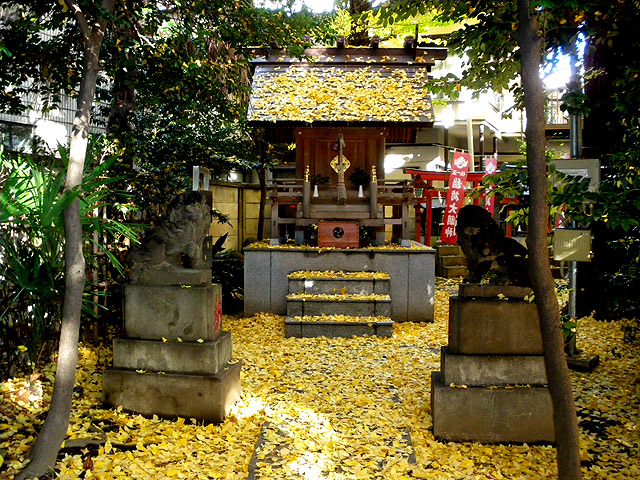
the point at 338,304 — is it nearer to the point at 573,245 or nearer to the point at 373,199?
the point at 373,199

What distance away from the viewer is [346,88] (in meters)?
11.6

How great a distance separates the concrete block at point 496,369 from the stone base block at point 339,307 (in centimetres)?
458

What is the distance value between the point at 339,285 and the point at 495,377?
521 cm

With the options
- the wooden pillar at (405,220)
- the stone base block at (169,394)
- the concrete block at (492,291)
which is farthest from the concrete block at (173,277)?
the wooden pillar at (405,220)

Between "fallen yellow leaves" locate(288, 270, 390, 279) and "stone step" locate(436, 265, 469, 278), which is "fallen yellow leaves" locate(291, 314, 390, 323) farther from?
"stone step" locate(436, 265, 469, 278)

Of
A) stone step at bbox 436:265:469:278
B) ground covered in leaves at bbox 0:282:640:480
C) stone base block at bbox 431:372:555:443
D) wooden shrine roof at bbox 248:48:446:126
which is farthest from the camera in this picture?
stone step at bbox 436:265:469:278

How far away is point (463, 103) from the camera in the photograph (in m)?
20.3

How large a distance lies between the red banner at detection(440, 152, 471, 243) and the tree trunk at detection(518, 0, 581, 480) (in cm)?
1127

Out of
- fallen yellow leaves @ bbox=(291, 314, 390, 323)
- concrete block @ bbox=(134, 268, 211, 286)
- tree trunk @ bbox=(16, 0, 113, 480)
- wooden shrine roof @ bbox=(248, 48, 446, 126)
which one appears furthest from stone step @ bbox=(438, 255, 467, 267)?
tree trunk @ bbox=(16, 0, 113, 480)

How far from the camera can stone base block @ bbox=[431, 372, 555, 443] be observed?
15.6 feet

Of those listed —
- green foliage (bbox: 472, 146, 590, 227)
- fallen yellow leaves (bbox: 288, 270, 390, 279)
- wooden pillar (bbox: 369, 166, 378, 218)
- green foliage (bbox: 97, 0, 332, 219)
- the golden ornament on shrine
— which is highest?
green foliage (bbox: 97, 0, 332, 219)

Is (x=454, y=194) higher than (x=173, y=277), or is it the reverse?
(x=454, y=194)

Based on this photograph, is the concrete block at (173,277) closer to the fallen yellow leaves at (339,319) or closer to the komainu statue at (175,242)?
the komainu statue at (175,242)

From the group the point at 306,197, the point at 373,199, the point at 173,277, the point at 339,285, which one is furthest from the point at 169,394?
the point at 373,199
